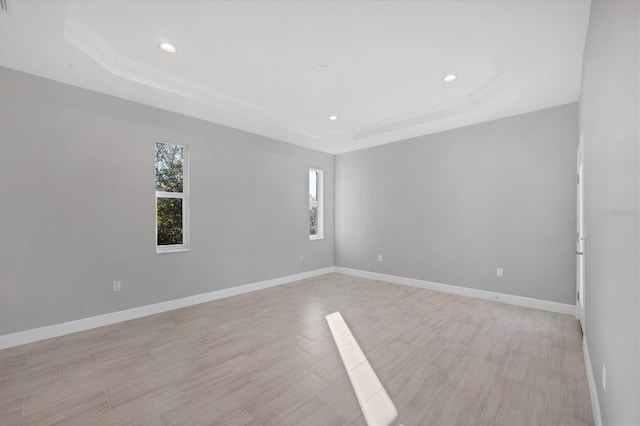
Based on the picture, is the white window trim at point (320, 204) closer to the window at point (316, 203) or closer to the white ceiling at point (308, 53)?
the window at point (316, 203)

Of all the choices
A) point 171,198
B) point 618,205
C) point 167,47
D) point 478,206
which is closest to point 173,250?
point 171,198

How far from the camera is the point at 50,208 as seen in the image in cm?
290

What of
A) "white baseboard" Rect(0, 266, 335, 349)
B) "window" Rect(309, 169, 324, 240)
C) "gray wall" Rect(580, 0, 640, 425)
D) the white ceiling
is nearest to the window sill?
"white baseboard" Rect(0, 266, 335, 349)

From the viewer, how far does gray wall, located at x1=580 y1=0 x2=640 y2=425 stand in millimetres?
901

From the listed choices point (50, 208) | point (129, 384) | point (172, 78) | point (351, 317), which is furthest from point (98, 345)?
point (172, 78)

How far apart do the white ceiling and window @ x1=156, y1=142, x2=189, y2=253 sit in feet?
2.06

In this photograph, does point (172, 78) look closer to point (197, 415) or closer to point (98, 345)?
point (98, 345)

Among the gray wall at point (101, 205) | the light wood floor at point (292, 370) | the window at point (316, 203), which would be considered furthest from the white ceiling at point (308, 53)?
the light wood floor at point (292, 370)

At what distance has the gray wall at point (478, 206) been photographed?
3.57 m

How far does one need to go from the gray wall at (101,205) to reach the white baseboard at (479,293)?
2.32 metres

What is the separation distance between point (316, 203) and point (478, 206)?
3.13m

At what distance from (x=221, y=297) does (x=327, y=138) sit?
3.38 meters

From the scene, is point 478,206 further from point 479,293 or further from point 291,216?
point 291,216

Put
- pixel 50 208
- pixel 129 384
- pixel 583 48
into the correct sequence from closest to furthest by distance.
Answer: pixel 129 384 → pixel 583 48 → pixel 50 208
